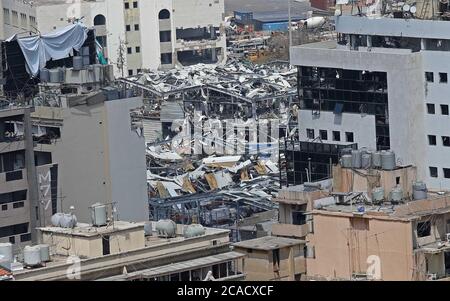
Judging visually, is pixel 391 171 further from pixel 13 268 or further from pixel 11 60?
pixel 11 60

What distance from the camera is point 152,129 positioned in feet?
197

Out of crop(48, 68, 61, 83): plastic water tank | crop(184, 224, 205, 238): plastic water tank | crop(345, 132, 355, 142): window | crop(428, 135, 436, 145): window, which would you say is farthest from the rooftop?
crop(345, 132, 355, 142): window

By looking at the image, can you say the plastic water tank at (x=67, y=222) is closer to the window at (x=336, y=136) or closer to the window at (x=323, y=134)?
the window at (x=336, y=136)

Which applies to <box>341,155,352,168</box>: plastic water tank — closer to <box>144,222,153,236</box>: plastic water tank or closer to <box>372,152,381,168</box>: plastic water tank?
<box>372,152,381,168</box>: plastic water tank

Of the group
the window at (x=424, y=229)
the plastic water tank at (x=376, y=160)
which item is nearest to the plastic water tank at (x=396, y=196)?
the window at (x=424, y=229)

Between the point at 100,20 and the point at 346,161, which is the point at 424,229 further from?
the point at 100,20

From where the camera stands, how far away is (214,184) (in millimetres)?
47219

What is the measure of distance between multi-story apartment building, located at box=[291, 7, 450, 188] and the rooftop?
10.3 m

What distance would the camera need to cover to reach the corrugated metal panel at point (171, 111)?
60531 millimetres

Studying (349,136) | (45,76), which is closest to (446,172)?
(349,136)

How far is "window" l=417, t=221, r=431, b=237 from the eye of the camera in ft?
87.0

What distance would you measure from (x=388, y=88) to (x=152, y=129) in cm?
2259

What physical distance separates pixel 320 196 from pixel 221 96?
32.2 metres
